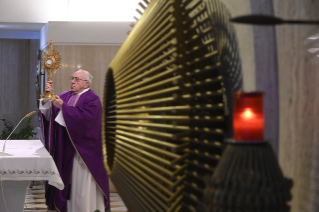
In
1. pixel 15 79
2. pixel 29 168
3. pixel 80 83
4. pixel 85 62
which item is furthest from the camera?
pixel 15 79

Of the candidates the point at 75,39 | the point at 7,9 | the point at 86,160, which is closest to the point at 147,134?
the point at 86,160

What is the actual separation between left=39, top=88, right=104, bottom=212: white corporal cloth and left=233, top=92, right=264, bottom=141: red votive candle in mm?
4722

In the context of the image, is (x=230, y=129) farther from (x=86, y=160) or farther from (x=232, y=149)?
(x=86, y=160)

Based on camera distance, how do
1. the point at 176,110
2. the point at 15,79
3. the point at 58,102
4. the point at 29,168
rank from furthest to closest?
the point at 15,79
the point at 58,102
the point at 29,168
the point at 176,110

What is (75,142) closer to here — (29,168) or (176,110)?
(29,168)

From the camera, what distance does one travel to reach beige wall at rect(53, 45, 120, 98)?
8.26 meters

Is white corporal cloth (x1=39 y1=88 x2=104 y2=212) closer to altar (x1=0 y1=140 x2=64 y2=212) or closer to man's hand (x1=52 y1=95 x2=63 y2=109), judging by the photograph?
man's hand (x1=52 y1=95 x2=63 y2=109)

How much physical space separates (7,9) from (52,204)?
484 cm

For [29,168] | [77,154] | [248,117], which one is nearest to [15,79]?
[77,154]

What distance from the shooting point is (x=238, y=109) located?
0.78 meters

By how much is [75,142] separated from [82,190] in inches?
23.3

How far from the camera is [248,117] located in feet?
2.51

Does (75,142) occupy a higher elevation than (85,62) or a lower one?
lower

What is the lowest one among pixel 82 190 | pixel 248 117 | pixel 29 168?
pixel 82 190
